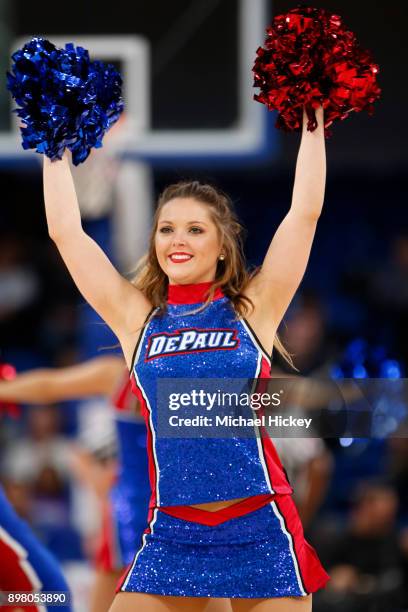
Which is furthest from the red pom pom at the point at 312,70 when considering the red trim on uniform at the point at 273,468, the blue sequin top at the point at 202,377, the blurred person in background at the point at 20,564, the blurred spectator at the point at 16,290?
the blurred spectator at the point at 16,290

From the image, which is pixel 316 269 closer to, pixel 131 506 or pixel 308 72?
pixel 131 506

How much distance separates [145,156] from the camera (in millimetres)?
7195

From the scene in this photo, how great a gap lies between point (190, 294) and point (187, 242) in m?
0.13

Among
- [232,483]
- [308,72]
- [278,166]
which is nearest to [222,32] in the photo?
[278,166]

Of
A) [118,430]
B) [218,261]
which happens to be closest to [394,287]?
[118,430]

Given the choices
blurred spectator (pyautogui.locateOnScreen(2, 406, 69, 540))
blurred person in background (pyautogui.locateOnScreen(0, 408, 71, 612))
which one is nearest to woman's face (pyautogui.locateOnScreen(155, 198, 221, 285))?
blurred person in background (pyautogui.locateOnScreen(0, 408, 71, 612))

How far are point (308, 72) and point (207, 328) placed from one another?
0.71 metres

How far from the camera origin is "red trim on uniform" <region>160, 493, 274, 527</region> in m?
2.95

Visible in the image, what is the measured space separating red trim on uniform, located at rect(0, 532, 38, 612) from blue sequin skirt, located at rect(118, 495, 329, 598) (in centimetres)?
83

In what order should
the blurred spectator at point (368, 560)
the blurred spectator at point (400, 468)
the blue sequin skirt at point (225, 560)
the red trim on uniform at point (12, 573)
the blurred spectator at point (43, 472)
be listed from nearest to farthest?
the blue sequin skirt at point (225, 560) → the red trim on uniform at point (12, 573) → the blurred spectator at point (368, 560) → the blurred spectator at point (400, 468) → the blurred spectator at point (43, 472)

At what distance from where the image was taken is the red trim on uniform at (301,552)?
299 cm

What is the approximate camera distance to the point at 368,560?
6.27 metres

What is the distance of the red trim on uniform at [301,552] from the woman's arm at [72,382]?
5.58 feet

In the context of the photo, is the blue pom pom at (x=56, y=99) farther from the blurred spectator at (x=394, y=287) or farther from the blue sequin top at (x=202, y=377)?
the blurred spectator at (x=394, y=287)
